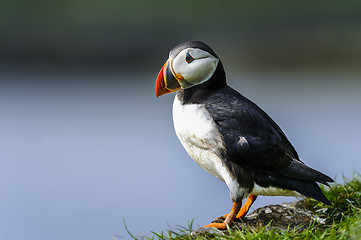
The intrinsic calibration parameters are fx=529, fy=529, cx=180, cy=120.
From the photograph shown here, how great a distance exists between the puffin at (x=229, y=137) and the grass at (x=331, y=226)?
16cm

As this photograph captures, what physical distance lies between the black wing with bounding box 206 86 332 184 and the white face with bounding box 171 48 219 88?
0.44 ft

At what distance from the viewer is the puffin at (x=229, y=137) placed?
259cm

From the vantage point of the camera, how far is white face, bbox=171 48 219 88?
8.79ft

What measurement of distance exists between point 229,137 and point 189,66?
1.37 feet

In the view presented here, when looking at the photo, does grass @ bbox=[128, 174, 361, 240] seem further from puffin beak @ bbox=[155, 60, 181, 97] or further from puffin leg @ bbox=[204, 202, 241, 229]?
puffin beak @ bbox=[155, 60, 181, 97]

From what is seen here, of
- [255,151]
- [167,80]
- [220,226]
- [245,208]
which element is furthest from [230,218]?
[167,80]

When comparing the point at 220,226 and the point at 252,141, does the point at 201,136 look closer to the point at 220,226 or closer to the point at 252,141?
the point at 252,141

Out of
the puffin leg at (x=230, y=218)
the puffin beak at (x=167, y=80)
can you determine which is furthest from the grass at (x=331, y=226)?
the puffin beak at (x=167, y=80)

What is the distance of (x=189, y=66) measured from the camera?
2.68 metres

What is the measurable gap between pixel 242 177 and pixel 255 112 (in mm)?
343

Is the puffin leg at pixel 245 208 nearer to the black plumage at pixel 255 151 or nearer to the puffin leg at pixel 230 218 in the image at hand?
the puffin leg at pixel 230 218

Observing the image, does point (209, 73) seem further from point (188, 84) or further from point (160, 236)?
point (160, 236)

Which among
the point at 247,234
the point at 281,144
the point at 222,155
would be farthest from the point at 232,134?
the point at 247,234

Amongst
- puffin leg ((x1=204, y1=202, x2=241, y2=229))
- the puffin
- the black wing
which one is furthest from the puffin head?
puffin leg ((x1=204, y1=202, x2=241, y2=229))
